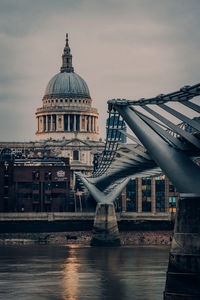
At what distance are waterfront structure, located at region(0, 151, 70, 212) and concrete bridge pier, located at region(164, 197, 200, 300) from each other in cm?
8763

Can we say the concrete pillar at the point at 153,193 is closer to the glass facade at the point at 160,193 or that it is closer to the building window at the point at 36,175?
the glass facade at the point at 160,193

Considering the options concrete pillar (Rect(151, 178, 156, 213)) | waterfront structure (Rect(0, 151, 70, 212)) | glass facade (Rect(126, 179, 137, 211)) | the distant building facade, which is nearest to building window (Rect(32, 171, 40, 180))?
waterfront structure (Rect(0, 151, 70, 212))

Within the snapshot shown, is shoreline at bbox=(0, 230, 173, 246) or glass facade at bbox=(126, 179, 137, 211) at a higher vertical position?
glass facade at bbox=(126, 179, 137, 211)

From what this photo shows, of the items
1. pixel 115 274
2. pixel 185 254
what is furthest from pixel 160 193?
pixel 185 254

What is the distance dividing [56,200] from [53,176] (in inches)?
159

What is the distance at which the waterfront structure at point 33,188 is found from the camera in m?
140

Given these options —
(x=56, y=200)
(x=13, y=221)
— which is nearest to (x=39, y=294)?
(x=13, y=221)

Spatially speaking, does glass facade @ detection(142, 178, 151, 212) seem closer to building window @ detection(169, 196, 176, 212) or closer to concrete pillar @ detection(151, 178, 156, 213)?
concrete pillar @ detection(151, 178, 156, 213)

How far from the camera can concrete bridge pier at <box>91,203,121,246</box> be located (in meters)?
115

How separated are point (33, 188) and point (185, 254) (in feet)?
307

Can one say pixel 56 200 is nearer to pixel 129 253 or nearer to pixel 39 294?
pixel 129 253

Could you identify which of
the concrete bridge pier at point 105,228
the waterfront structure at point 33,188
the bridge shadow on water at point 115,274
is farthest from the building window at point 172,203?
the bridge shadow on water at point 115,274

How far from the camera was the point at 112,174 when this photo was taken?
99125mm

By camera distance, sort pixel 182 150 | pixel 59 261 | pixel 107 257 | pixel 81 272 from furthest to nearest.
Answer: pixel 107 257
pixel 59 261
pixel 81 272
pixel 182 150
